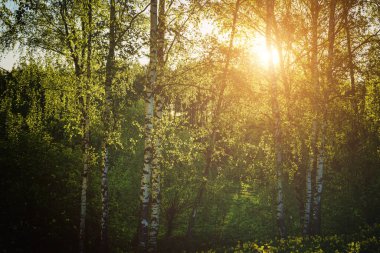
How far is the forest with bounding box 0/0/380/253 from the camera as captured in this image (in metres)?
9.44

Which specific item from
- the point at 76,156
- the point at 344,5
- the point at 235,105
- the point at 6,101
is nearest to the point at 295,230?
the point at 235,105

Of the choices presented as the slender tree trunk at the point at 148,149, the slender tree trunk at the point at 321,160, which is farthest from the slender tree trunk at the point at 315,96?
the slender tree trunk at the point at 148,149

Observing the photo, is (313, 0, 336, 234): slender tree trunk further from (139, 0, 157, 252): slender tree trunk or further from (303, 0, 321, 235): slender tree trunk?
(139, 0, 157, 252): slender tree trunk

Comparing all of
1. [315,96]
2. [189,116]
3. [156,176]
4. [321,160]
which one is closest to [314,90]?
[315,96]

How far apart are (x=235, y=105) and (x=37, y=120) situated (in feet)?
29.6

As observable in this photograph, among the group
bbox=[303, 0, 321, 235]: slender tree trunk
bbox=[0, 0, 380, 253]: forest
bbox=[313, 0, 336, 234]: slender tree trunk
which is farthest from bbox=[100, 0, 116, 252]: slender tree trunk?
bbox=[313, 0, 336, 234]: slender tree trunk

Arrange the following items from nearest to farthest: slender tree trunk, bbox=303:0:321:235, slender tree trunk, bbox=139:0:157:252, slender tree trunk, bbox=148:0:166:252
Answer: slender tree trunk, bbox=139:0:157:252 → slender tree trunk, bbox=148:0:166:252 → slender tree trunk, bbox=303:0:321:235

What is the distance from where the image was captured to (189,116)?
10742 millimetres

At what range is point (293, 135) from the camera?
487 inches

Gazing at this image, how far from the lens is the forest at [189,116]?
9.44 metres

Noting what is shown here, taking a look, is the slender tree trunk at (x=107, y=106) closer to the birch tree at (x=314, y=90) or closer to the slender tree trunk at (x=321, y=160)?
the birch tree at (x=314, y=90)

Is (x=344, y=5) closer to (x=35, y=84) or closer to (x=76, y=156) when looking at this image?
(x=35, y=84)

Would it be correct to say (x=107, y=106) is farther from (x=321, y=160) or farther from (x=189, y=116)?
(x=321, y=160)

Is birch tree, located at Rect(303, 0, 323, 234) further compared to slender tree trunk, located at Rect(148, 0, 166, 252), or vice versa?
birch tree, located at Rect(303, 0, 323, 234)
